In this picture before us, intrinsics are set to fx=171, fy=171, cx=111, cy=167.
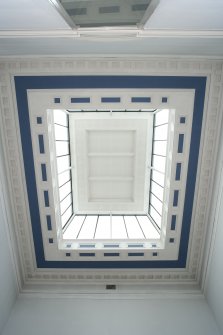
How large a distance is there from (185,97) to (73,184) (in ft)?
19.2

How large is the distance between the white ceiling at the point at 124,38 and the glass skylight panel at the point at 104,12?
1.81 ft

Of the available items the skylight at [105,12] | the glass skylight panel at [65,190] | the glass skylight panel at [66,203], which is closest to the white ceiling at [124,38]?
the skylight at [105,12]

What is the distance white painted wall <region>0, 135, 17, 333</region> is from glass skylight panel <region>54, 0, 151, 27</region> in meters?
4.14

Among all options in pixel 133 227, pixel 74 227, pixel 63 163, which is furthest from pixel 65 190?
pixel 133 227

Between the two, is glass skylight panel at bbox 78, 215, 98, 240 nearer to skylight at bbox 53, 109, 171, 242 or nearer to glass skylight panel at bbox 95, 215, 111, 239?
skylight at bbox 53, 109, 171, 242

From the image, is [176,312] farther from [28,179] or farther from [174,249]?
[28,179]

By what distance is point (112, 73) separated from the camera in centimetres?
448

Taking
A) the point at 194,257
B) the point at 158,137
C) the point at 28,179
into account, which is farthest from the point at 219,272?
the point at 28,179

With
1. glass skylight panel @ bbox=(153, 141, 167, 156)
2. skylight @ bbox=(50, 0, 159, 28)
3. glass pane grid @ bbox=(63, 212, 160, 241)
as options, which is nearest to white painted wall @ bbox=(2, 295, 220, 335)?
glass pane grid @ bbox=(63, 212, 160, 241)

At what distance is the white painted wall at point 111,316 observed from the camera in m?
5.26

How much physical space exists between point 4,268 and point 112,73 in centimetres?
649

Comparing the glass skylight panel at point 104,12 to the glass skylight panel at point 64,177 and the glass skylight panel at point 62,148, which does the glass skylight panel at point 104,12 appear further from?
the glass skylight panel at point 64,177

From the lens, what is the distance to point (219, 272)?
16.6 ft

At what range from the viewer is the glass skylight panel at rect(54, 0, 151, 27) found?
A: 2006mm
